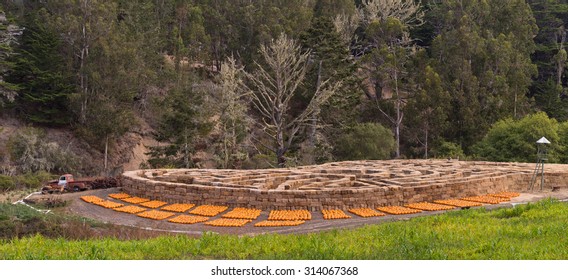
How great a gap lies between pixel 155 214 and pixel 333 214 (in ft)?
16.2

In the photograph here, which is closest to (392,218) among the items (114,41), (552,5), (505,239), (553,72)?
(505,239)

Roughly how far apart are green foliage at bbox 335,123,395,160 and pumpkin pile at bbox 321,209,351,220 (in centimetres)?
1648

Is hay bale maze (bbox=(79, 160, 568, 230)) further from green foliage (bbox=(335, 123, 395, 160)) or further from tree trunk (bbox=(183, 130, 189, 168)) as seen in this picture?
green foliage (bbox=(335, 123, 395, 160))

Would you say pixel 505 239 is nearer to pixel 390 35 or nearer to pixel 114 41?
pixel 114 41

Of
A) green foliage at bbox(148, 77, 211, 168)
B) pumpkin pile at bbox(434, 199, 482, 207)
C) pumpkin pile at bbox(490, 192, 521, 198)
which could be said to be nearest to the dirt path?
pumpkin pile at bbox(434, 199, 482, 207)

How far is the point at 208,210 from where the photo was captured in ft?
43.1

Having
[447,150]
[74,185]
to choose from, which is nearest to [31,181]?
[74,185]

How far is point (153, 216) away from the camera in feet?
41.2

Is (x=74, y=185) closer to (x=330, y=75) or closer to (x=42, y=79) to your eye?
(x=42, y=79)

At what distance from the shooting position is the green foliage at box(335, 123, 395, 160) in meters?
29.2

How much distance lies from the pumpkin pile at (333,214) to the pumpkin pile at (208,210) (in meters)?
2.94

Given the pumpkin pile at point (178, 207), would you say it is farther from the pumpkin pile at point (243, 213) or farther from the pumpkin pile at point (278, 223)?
the pumpkin pile at point (278, 223)

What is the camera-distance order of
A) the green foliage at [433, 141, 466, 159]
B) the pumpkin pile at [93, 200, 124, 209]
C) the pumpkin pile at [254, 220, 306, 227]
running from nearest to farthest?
1. the pumpkin pile at [254, 220, 306, 227]
2. the pumpkin pile at [93, 200, 124, 209]
3. the green foliage at [433, 141, 466, 159]

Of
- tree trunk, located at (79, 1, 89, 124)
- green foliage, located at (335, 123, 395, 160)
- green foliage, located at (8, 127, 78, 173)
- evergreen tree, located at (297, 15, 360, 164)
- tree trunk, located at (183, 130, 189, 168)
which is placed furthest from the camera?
evergreen tree, located at (297, 15, 360, 164)
